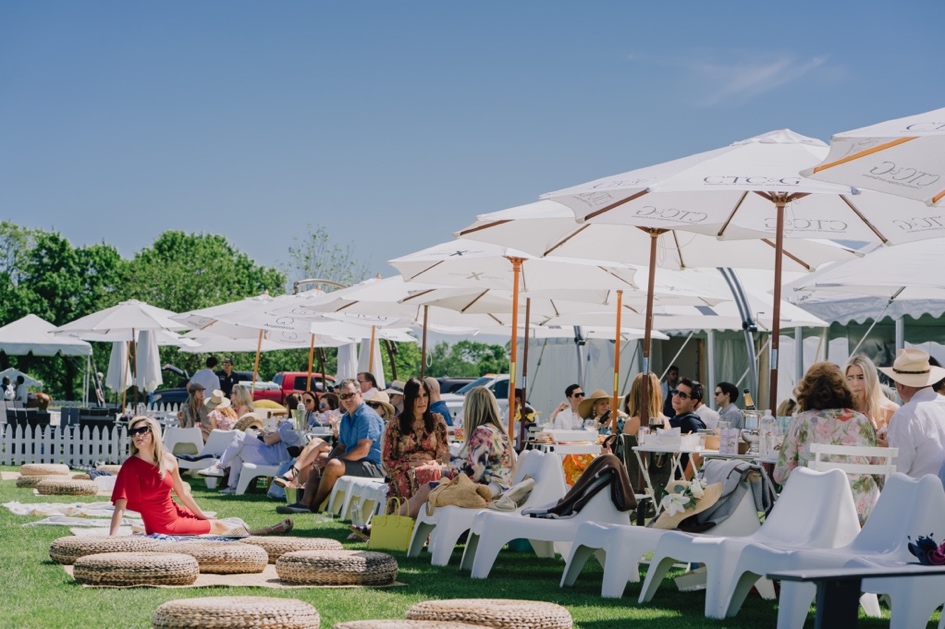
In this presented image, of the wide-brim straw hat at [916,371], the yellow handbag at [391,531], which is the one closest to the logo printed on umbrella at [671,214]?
the wide-brim straw hat at [916,371]

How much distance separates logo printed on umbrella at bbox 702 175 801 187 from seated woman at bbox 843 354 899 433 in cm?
127

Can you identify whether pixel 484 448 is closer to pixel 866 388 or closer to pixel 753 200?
pixel 866 388

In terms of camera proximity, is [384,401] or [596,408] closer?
[384,401]

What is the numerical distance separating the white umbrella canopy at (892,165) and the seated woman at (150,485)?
491cm

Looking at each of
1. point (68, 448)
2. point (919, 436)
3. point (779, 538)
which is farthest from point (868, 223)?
point (68, 448)

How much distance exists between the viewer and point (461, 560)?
967 centimetres

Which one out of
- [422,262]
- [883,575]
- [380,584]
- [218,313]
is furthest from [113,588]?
[218,313]

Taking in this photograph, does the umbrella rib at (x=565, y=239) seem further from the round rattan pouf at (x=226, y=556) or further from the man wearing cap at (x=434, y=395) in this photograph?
the round rattan pouf at (x=226, y=556)

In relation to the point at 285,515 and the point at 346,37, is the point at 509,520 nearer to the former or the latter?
the point at 285,515

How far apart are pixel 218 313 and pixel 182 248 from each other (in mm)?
50829

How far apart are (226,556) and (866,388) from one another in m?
4.34

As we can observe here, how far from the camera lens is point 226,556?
8.39 m

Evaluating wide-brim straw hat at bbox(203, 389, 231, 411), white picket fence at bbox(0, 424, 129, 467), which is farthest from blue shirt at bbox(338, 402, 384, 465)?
white picket fence at bbox(0, 424, 129, 467)

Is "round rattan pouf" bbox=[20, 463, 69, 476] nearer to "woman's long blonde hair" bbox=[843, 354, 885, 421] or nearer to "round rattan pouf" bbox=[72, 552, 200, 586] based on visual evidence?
"round rattan pouf" bbox=[72, 552, 200, 586]
